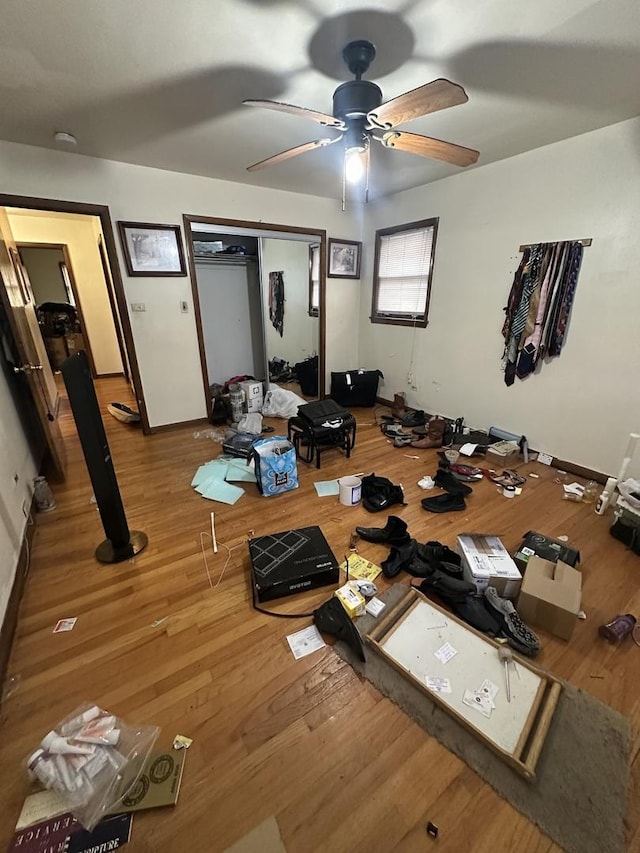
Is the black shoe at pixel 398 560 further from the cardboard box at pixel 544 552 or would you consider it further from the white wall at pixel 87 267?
the white wall at pixel 87 267

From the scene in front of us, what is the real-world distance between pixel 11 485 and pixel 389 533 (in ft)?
7.47

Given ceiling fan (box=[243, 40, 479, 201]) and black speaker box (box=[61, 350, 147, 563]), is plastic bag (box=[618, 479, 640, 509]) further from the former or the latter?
black speaker box (box=[61, 350, 147, 563])

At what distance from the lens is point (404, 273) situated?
4.07 metres

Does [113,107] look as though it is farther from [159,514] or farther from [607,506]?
[607,506]

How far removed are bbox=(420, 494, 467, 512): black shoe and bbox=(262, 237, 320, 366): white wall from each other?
288 centimetres

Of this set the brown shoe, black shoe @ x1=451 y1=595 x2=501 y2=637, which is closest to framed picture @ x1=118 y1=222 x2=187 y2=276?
the brown shoe

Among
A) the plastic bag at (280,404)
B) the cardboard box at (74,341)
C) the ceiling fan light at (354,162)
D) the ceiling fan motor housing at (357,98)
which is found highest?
the ceiling fan motor housing at (357,98)

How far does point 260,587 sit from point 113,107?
9.59 ft

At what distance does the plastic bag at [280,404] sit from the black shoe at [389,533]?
7.24 feet

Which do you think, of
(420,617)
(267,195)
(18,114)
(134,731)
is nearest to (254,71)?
(18,114)

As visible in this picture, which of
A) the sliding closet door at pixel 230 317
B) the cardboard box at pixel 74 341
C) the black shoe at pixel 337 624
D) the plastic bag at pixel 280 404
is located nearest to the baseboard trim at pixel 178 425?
the plastic bag at pixel 280 404

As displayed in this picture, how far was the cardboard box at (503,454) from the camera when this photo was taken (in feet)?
9.89

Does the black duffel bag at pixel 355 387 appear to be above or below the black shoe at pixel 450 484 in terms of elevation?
above

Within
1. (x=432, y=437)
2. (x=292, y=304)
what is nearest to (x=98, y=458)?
(x=432, y=437)
